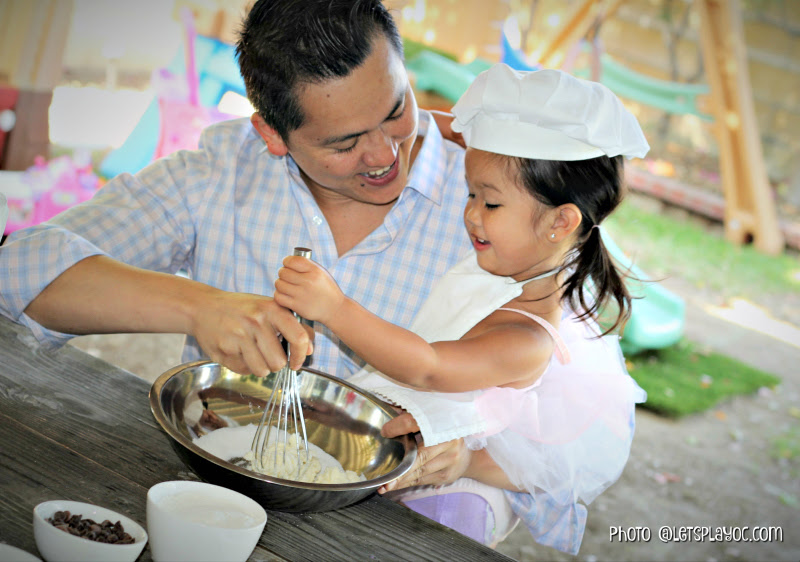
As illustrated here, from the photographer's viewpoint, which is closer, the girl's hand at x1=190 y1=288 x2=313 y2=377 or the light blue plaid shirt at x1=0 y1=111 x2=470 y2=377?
the girl's hand at x1=190 y1=288 x2=313 y2=377

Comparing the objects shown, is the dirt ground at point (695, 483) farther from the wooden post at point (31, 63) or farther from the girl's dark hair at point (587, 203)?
the girl's dark hair at point (587, 203)

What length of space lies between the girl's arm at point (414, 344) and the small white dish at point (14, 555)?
1.82ft

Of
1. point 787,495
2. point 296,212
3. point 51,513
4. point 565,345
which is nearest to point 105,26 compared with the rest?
point 296,212

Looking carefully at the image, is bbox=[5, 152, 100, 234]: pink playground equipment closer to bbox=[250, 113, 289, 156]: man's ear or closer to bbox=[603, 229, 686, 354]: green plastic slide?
bbox=[250, 113, 289, 156]: man's ear

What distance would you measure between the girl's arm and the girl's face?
147mm

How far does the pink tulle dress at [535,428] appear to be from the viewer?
160 centimetres

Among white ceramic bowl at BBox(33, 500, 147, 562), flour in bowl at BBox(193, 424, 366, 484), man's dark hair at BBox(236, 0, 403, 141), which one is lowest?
flour in bowl at BBox(193, 424, 366, 484)

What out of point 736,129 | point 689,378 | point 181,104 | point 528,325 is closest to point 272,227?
point 528,325

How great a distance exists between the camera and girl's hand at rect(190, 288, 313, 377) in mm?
1241

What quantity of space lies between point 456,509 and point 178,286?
32.2 inches

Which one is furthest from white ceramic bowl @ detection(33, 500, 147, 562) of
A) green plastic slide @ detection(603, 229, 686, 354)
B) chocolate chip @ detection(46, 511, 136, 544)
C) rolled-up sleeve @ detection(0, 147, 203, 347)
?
green plastic slide @ detection(603, 229, 686, 354)

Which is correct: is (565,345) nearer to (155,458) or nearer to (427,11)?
(155,458)

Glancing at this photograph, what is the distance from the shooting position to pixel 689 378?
4.75 m

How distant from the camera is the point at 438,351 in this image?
1.46 meters
